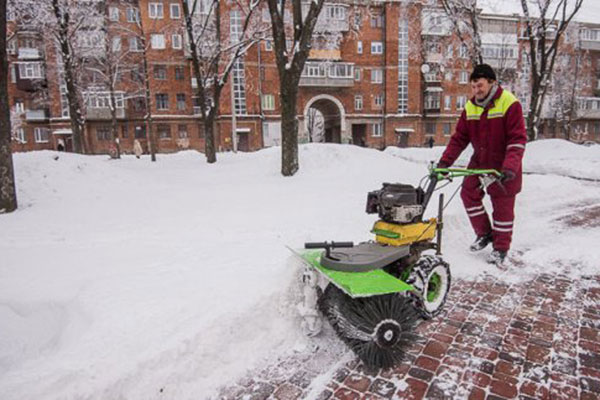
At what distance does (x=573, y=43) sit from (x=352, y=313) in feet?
163

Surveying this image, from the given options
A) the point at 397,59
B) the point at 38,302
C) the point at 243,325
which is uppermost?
the point at 397,59

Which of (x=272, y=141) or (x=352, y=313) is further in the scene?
(x=272, y=141)

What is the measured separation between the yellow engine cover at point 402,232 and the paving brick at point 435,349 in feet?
2.53

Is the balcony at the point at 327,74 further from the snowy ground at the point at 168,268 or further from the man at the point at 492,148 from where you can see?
the man at the point at 492,148

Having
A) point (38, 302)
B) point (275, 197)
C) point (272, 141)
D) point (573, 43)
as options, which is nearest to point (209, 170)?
point (275, 197)

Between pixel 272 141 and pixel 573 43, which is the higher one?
pixel 573 43

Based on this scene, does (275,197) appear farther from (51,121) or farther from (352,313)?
(51,121)

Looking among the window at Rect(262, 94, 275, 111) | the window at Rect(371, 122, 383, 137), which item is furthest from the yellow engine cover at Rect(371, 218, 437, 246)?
the window at Rect(371, 122, 383, 137)

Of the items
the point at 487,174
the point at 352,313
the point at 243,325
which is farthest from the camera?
the point at 487,174

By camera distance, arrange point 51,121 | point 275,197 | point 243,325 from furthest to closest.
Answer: point 51,121 → point 275,197 → point 243,325

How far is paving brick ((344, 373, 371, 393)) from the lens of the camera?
2.33 metres

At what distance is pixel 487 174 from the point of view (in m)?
3.82

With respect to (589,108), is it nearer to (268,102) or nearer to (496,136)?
(268,102)

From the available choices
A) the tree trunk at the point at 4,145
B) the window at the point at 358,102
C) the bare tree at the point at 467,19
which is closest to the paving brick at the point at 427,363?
the tree trunk at the point at 4,145
